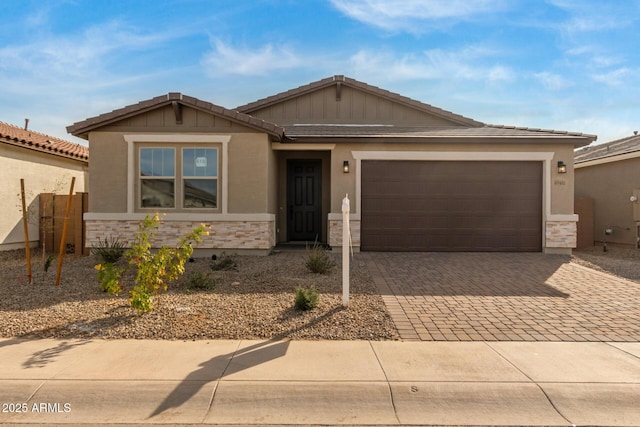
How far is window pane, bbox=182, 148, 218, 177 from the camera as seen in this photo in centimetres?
959

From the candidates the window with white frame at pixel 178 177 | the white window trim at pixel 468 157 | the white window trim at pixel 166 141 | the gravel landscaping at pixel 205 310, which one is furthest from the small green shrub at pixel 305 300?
the white window trim at pixel 468 157

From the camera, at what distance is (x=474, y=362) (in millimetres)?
3889

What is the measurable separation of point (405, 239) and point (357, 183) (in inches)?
82.1

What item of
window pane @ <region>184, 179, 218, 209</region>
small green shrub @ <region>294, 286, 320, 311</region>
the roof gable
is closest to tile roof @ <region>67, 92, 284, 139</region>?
window pane @ <region>184, 179, 218, 209</region>

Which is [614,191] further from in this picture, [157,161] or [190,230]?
[157,161]

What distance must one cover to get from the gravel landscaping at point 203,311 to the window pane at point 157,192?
8.38 ft

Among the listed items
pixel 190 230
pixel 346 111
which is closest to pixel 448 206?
pixel 346 111

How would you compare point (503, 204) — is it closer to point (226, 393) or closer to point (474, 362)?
point (474, 362)

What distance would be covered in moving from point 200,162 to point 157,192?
136 cm

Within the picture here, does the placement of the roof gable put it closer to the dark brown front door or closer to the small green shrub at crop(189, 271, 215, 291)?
the dark brown front door

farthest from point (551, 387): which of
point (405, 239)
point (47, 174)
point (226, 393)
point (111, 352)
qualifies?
point (47, 174)

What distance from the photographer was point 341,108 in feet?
43.4

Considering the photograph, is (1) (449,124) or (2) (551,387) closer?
(2) (551,387)

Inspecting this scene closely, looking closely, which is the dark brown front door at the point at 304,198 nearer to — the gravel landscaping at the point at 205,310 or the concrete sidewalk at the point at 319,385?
the gravel landscaping at the point at 205,310
